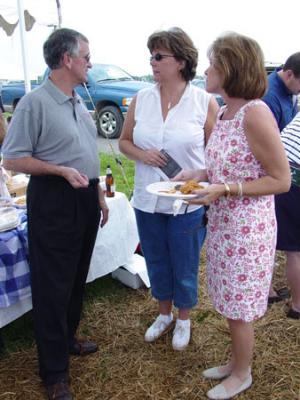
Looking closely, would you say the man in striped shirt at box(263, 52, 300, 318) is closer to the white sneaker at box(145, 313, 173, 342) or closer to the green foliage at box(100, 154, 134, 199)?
the white sneaker at box(145, 313, 173, 342)

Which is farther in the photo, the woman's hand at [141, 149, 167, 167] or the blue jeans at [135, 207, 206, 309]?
the blue jeans at [135, 207, 206, 309]

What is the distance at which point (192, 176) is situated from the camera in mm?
2027

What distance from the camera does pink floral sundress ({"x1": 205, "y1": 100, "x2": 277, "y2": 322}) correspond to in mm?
1683

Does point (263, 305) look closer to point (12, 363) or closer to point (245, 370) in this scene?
point (245, 370)

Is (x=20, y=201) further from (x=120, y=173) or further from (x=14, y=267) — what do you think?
(x=120, y=173)

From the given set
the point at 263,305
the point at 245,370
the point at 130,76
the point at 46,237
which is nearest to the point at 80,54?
the point at 46,237

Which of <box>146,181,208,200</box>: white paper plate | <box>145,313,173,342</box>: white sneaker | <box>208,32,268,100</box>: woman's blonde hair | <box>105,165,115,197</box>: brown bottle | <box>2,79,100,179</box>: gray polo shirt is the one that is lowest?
<box>145,313,173,342</box>: white sneaker

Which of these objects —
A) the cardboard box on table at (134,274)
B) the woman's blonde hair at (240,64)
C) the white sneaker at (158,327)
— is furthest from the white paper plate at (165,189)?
the cardboard box on table at (134,274)

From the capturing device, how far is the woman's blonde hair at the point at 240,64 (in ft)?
5.15

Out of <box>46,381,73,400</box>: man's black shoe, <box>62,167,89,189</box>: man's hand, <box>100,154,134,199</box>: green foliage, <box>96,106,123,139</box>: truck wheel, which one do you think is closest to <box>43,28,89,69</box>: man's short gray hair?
<box>62,167,89,189</box>: man's hand

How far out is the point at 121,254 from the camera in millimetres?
2941

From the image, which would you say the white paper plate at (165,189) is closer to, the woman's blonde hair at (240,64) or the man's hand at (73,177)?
the man's hand at (73,177)

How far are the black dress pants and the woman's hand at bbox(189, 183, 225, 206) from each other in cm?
59

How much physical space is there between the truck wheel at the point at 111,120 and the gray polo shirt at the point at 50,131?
727 centimetres
